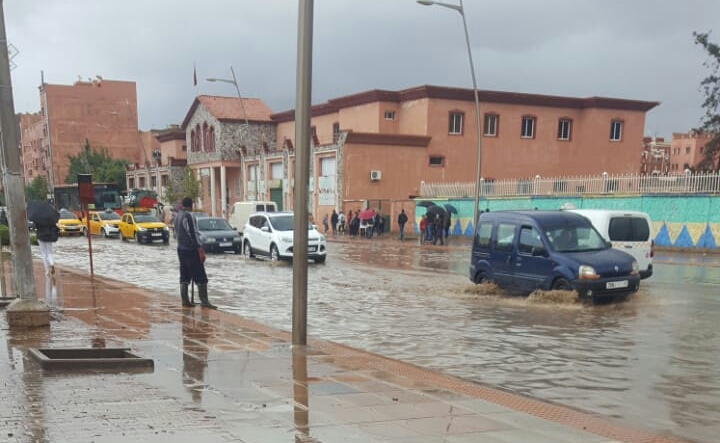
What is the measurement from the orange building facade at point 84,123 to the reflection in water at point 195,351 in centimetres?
9128

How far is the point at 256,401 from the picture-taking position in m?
5.09

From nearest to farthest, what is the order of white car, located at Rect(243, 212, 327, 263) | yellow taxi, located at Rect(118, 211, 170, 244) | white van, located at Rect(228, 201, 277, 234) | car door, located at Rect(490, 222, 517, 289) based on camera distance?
car door, located at Rect(490, 222, 517, 289)
white car, located at Rect(243, 212, 327, 263)
yellow taxi, located at Rect(118, 211, 170, 244)
white van, located at Rect(228, 201, 277, 234)

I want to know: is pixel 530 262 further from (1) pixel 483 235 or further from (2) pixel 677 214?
(2) pixel 677 214

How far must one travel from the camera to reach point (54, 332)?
7637 mm

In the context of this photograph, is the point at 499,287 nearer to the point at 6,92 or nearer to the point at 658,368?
the point at 658,368

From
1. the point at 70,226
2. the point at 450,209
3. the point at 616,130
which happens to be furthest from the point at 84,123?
the point at 616,130

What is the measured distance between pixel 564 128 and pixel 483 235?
37483mm

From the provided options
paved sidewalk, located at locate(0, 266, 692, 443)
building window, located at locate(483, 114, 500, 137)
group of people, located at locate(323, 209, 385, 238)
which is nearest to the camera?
paved sidewalk, located at locate(0, 266, 692, 443)

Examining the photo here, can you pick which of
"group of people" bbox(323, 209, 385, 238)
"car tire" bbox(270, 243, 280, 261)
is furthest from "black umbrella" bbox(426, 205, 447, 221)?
"car tire" bbox(270, 243, 280, 261)

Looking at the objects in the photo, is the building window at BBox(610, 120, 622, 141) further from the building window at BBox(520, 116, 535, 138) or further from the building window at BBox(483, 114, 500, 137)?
the building window at BBox(483, 114, 500, 137)

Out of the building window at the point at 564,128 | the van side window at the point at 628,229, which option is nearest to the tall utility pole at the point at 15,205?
the van side window at the point at 628,229

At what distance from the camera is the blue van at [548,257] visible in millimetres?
11617

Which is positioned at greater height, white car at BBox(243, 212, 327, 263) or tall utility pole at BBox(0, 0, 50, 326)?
tall utility pole at BBox(0, 0, 50, 326)

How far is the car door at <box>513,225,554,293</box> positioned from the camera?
12180 mm
